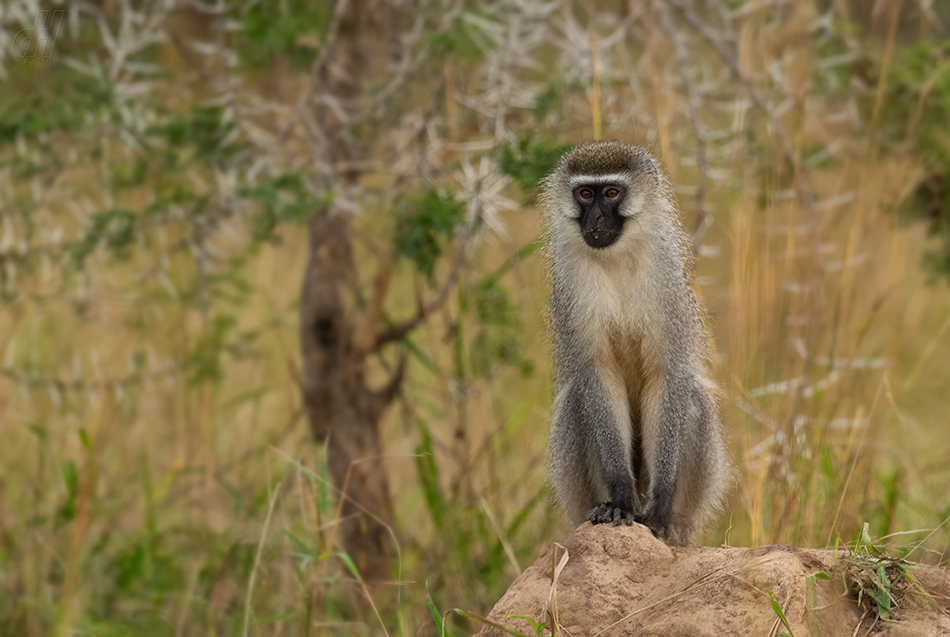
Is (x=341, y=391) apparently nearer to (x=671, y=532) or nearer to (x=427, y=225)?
(x=427, y=225)

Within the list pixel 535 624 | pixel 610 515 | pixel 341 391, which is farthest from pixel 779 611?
pixel 341 391

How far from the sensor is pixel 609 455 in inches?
155

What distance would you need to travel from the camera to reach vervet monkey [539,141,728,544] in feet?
12.8

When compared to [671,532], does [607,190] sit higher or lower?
higher

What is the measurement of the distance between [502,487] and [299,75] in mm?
2934

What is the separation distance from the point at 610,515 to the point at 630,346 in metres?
0.68

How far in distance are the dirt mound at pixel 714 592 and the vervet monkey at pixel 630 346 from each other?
2.38 feet

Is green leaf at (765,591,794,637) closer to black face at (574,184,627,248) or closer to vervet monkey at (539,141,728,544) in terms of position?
vervet monkey at (539,141,728,544)

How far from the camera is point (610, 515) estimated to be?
372cm

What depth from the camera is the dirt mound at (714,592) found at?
2684 mm

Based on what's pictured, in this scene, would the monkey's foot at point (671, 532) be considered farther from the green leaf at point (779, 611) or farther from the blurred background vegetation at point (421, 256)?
the green leaf at point (779, 611)

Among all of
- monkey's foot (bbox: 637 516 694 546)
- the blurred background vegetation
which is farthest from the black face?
monkey's foot (bbox: 637 516 694 546)

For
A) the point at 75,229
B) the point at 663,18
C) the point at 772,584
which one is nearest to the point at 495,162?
the point at 663,18

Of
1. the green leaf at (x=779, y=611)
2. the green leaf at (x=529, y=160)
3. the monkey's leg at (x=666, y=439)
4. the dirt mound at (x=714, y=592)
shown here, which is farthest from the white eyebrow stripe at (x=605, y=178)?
the green leaf at (x=779, y=611)
